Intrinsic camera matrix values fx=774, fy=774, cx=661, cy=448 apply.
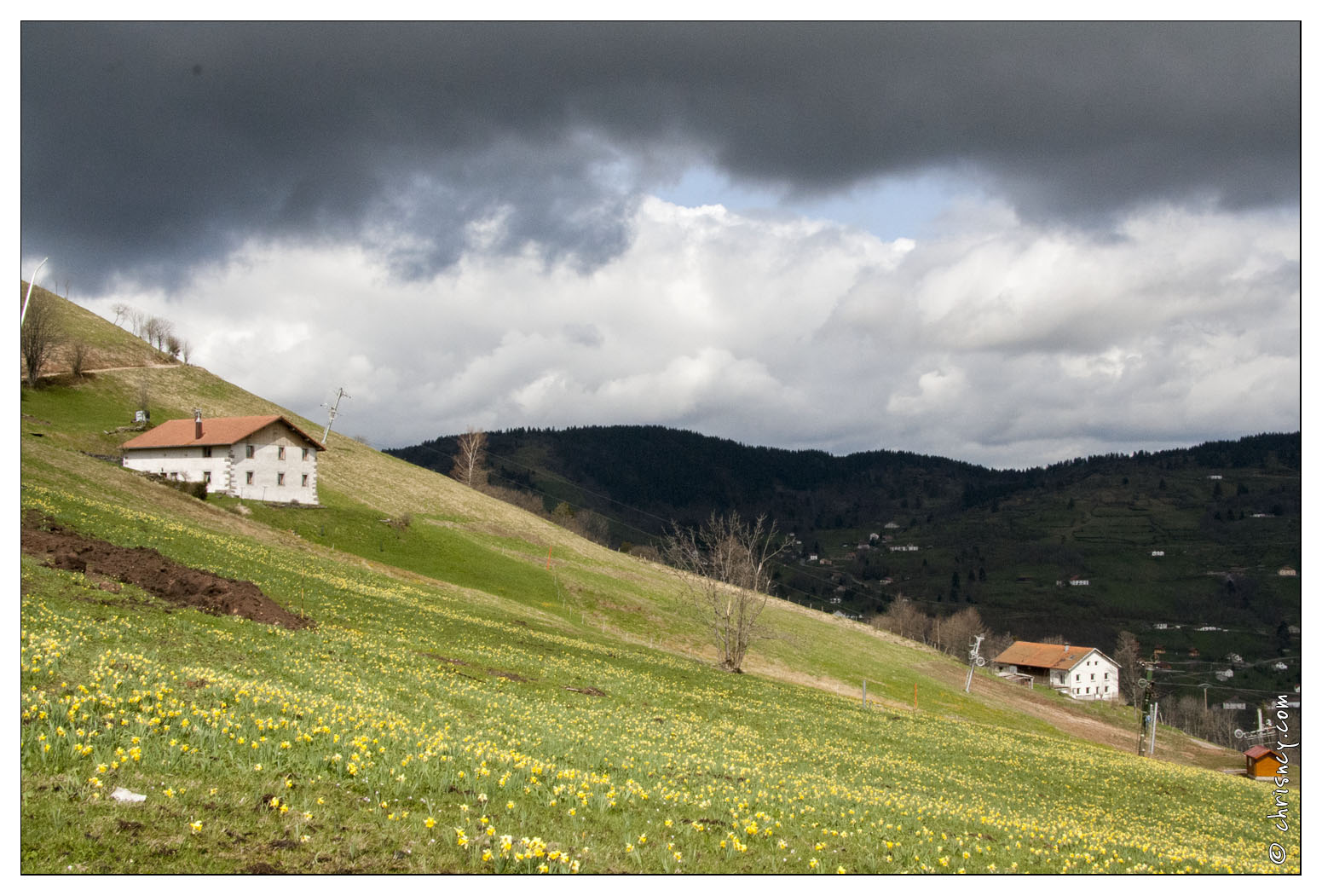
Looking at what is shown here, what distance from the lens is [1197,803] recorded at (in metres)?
28.8

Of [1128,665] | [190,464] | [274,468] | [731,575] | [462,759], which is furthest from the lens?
[1128,665]

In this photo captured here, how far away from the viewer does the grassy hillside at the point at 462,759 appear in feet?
30.7

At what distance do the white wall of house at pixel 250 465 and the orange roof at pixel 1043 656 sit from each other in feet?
533

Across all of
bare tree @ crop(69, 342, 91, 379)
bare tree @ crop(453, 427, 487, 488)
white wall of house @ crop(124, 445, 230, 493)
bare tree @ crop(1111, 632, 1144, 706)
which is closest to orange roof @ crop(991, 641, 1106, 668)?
bare tree @ crop(1111, 632, 1144, 706)

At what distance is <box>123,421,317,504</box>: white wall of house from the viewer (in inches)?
3046

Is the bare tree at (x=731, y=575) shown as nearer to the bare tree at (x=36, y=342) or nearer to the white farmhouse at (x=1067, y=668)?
the bare tree at (x=36, y=342)

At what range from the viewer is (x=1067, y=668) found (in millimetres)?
173500

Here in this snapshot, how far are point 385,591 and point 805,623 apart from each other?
61674 mm

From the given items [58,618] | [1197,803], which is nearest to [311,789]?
[58,618]

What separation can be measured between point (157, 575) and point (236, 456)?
57058mm

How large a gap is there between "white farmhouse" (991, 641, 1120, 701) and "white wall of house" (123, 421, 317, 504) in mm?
159378

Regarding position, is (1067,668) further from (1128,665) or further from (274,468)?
(274,468)

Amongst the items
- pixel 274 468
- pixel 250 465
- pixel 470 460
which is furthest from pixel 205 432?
pixel 470 460

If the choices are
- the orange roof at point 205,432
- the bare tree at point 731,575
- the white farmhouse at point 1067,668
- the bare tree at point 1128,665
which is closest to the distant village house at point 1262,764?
the bare tree at point 731,575
